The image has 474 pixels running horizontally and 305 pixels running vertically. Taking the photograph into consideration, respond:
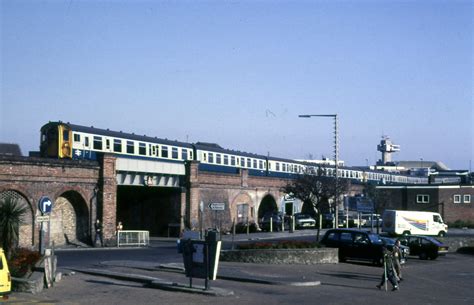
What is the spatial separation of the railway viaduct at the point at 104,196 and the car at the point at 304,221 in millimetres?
5564

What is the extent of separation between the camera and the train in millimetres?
45156

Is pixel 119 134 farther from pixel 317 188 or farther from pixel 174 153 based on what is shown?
pixel 317 188

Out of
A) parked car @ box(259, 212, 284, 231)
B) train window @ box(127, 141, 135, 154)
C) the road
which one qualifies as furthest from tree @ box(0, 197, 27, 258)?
parked car @ box(259, 212, 284, 231)

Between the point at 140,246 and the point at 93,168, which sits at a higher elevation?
the point at 93,168

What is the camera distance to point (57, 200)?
44.4 metres

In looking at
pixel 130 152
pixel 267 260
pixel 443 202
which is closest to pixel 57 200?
pixel 130 152

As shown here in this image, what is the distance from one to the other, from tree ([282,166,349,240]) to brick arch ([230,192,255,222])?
Result: 672cm

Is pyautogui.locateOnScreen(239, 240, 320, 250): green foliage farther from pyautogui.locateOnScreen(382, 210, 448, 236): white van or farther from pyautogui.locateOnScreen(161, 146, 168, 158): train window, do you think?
pyautogui.locateOnScreen(382, 210, 448, 236): white van

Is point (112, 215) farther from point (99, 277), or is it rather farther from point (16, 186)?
point (99, 277)

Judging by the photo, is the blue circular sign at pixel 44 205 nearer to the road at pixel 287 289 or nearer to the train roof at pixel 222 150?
the road at pixel 287 289

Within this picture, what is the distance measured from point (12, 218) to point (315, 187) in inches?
1305

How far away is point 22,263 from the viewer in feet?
73.7

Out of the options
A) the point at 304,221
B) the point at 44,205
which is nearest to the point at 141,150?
the point at 304,221

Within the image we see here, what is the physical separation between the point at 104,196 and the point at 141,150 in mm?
6357
